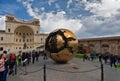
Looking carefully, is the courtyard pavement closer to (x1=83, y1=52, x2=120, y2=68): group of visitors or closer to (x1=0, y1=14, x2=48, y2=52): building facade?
(x1=83, y1=52, x2=120, y2=68): group of visitors

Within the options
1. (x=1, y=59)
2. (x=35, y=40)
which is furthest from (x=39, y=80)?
(x=35, y=40)

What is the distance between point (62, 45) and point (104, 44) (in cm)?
2090

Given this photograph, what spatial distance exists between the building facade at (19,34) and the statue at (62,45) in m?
47.1

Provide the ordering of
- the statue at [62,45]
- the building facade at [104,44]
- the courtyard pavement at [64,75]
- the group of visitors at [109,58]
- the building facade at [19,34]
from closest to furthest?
1. the courtyard pavement at [64,75]
2. the statue at [62,45]
3. the group of visitors at [109,58]
4. the building facade at [104,44]
5. the building facade at [19,34]

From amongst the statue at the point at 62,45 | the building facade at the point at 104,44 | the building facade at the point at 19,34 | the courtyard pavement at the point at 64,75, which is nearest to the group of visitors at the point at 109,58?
the courtyard pavement at the point at 64,75

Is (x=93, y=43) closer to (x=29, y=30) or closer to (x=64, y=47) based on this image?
(x=64, y=47)

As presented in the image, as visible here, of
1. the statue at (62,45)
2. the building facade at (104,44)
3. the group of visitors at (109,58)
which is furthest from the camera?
the building facade at (104,44)

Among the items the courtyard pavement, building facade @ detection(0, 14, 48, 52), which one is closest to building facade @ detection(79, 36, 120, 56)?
the courtyard pavement

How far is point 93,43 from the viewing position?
116 feet

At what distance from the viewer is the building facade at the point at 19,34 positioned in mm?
63438

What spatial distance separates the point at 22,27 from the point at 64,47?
189 ft

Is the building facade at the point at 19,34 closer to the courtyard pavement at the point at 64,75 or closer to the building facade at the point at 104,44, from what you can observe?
the building facade at the point at 104,44

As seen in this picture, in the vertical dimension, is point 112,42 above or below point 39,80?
above

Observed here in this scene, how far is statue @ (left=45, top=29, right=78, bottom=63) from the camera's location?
12781 mm
